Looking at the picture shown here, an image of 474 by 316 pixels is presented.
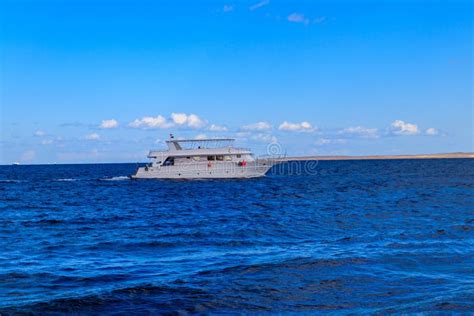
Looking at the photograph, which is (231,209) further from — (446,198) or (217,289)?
(217,289)

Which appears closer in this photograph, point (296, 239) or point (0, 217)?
point (296, 239)

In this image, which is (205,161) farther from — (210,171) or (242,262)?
(242,262)

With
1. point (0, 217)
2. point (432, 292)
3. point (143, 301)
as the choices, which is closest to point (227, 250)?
point (143, 301)

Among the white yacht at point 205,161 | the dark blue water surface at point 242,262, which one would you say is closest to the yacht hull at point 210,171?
the white yacht at point 205,161

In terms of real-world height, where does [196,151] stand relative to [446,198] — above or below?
above

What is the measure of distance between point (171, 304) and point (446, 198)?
29.1m

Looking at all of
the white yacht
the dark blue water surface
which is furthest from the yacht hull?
the dark blue water surface

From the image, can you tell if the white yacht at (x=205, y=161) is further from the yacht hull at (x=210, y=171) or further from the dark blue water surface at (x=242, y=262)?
the dark blue water surface at (x=242, y=262)

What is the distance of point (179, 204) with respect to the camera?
3528 centimetres

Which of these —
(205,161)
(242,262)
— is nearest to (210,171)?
(205,161)

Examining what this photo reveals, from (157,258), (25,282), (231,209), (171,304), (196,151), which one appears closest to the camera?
(171,304)

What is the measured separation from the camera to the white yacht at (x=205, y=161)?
208 ft

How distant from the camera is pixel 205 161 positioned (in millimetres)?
64125

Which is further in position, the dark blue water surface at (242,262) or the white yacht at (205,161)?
the white yacht at (205,161)
